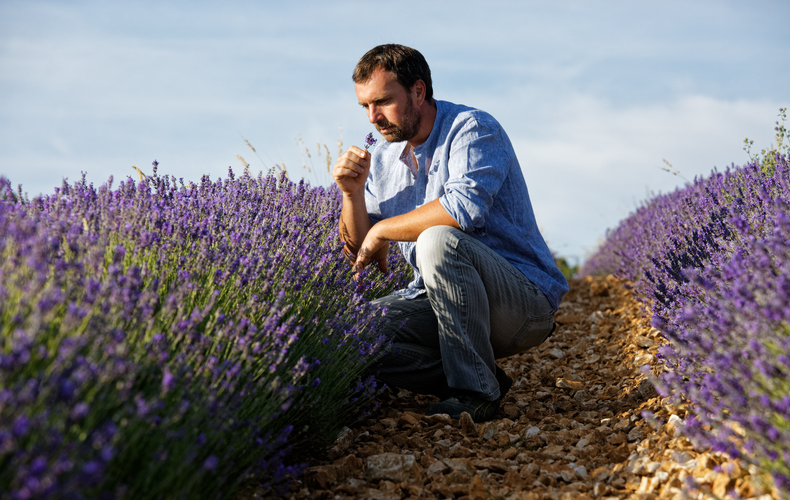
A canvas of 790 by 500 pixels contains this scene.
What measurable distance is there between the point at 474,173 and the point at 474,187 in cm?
9

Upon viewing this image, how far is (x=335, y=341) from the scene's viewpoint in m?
2.42

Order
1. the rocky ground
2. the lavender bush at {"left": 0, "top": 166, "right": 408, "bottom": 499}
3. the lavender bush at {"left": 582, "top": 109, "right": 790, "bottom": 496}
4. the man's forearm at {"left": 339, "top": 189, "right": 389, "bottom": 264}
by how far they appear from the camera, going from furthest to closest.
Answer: the man's forearm at {"left": 339, "top": 189, "right": 389, "bottom": 264}, the rocky ground, the lavender bush at {"left": 582, "top": 109, "right": 790, "bottom": 496}, the lavender bush at {"left": 0, "top": 166, "right": 408, "bottom": 499}

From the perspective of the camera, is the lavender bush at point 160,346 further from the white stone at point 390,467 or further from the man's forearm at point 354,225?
the man's forearm at point 354,225

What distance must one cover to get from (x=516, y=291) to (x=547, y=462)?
0.82 m

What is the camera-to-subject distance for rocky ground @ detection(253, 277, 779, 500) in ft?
6.58

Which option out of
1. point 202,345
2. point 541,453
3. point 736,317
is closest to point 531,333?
point 541,453

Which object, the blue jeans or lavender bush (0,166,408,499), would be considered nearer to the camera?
lavender bush (0,166,408,499)

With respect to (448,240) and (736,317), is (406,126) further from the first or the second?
(736,317)

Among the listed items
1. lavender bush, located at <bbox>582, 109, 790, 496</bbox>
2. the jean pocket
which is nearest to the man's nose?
the jean pocket

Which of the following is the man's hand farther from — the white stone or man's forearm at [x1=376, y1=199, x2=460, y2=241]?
the white stone

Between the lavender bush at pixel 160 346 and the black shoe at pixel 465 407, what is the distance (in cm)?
43

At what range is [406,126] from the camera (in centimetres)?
305

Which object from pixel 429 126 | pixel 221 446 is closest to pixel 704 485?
pixel 221 446

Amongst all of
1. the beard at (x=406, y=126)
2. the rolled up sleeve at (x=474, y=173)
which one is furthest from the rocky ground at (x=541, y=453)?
the beard at (x=406, y=126)
